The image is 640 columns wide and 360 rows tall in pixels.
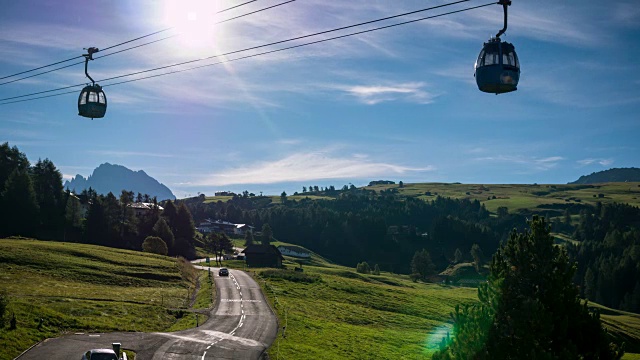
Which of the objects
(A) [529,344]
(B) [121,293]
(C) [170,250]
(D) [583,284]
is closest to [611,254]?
(D) [583,284]

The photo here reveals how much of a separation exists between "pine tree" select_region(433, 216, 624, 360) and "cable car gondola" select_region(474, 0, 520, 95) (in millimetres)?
7266

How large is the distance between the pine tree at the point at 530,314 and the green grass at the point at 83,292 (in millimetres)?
27309

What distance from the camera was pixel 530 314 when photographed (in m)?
26.0

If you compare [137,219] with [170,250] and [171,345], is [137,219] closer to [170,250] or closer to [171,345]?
[170,250]

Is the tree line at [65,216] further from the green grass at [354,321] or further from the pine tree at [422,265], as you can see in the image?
the pine tree at [422,265]

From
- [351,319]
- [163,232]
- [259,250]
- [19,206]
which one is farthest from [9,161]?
[351,319]

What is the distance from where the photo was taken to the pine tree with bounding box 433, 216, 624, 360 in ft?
86.0

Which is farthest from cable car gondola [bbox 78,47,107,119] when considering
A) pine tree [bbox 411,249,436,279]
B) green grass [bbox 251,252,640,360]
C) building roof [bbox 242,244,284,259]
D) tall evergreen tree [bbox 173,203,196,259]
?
pine tree [bbox 411,249,436,279]

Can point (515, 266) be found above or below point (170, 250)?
above

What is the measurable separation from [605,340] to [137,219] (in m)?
142

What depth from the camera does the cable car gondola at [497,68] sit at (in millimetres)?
27672

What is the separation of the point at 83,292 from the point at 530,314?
4938 centimetres

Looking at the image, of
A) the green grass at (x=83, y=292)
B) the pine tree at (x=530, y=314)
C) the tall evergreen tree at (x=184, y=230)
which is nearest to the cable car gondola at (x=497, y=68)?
the pine tree at (x=530, y=314)

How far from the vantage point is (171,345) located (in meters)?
41.0
